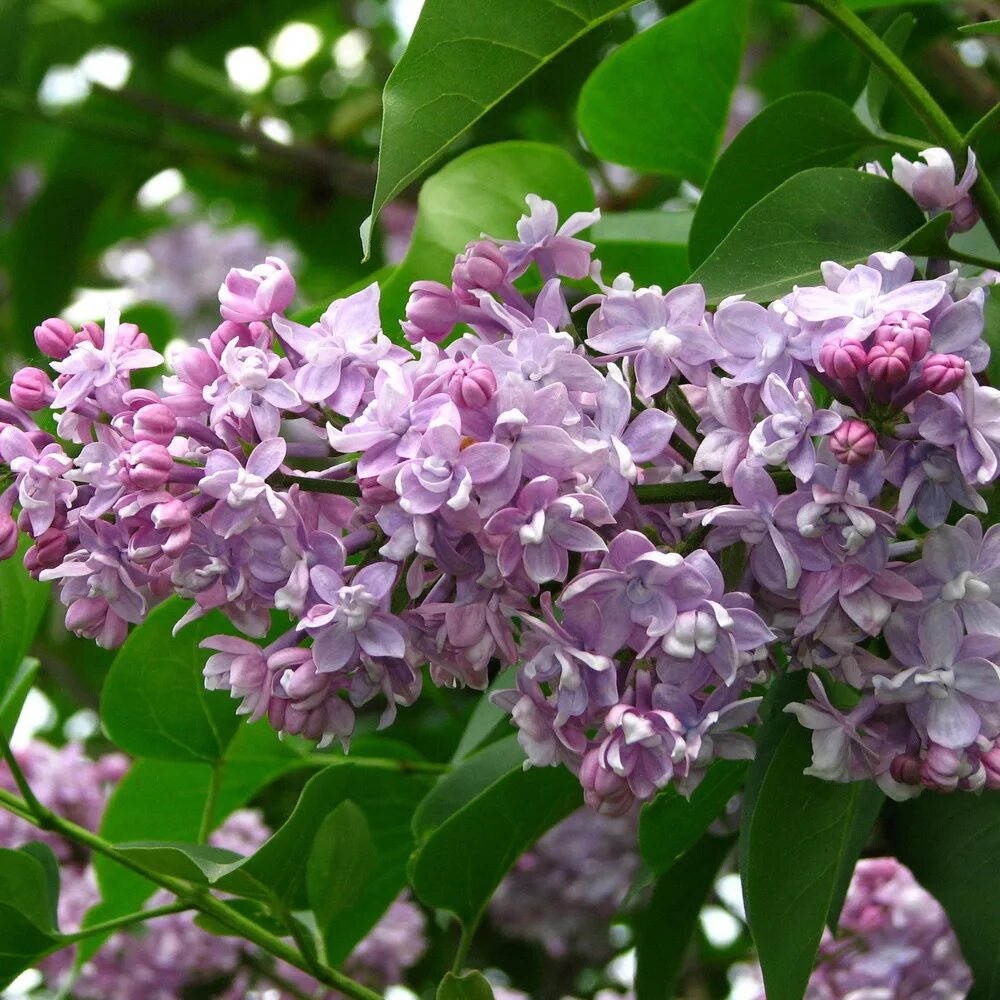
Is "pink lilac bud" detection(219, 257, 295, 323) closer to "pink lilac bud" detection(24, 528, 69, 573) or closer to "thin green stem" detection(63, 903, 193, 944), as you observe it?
"pink lilac bud" detection(24, 528, 69, 573)

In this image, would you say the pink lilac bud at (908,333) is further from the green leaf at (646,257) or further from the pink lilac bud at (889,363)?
the green leaf at (646,257)

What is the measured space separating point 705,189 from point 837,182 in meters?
0.17

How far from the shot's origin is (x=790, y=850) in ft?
3.10

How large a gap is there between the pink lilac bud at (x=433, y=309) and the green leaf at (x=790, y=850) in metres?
0.33

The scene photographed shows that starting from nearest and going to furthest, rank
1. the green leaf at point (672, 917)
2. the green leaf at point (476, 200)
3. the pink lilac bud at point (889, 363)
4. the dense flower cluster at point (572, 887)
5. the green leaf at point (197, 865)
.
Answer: the pink lilac bud at point (889, 363)
the green leaf at point (197, 865)
the green leaf at point (476, 200)
the green leaf at point (672, 917)
the dense flower cluster at point (572, 887)

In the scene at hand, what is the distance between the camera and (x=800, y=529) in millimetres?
796

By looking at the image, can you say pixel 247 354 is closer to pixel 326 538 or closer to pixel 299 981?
pixel 326 538

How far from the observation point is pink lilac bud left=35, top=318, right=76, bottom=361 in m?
0.96

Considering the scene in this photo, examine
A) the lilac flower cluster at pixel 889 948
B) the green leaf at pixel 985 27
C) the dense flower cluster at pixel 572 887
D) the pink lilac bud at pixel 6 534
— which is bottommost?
the dense flower cluster at pixel 572 887

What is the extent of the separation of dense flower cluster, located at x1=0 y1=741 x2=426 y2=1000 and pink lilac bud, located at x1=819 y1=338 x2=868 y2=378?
4.47 feet

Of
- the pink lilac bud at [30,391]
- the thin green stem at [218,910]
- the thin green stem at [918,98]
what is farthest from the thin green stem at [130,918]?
the thin green stem at [918,98]

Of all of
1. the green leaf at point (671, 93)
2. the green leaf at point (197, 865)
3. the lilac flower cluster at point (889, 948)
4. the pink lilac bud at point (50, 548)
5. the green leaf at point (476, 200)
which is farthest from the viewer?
the lilac flower cluster at point (889, 948)

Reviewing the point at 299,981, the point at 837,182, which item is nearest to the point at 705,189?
the point at 837,182

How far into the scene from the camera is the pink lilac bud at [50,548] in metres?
0.89
